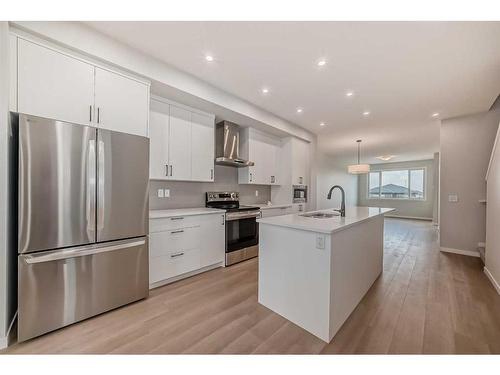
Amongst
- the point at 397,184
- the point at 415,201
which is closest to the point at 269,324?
the point at 415,201

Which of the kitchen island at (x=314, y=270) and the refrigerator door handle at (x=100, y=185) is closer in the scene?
the kitchen island at (x=314, y=270)

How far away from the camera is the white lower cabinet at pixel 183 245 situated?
2539 millimetres

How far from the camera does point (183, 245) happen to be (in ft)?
9.12

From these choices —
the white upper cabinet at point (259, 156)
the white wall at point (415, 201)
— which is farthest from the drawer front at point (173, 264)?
the white wall at point (415, 201)

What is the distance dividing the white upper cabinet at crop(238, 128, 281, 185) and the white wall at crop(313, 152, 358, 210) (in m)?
3.32

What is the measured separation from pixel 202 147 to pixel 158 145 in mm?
681

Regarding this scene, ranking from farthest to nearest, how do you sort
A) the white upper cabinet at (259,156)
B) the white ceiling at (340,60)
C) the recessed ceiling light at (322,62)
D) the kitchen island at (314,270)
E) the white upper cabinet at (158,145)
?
the white upper cabinet at (259,156), the white upper cabinet at (158,145), the recessed ceiling light at (322,62), the white ceiling at (340,60), the kitchen island at (314,270)

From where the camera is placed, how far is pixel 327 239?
5.35 feet

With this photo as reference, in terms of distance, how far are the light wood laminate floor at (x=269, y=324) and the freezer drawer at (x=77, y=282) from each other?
0.11 meters

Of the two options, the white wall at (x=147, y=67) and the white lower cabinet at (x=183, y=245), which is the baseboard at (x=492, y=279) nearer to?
the white lower cabinet at (x=183, y=245)

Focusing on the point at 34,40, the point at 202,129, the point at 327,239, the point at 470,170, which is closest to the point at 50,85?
the point at 34,40

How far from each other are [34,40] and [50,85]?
1.13ft

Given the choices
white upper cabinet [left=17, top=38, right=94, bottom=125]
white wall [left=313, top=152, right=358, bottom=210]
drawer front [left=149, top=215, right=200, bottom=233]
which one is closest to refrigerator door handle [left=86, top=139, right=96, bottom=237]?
white upper cabinet [left=17, top=38, right=94, bottom=125]
